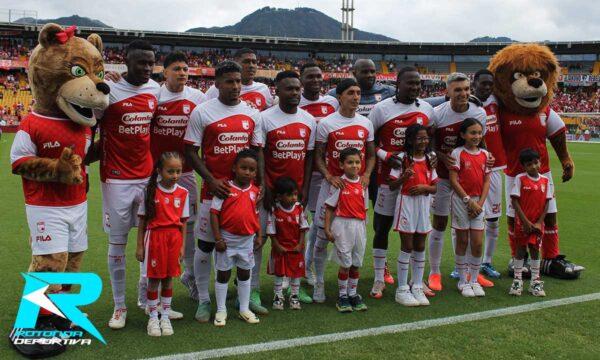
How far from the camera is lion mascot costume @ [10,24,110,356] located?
392 centimetres

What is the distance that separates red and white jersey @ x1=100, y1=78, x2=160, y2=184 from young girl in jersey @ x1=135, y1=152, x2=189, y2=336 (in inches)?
Result: 10.3

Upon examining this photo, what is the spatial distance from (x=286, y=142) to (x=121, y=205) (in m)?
1.60

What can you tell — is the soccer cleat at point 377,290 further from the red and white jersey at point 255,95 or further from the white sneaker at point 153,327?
the red and white jersey at point 255,95

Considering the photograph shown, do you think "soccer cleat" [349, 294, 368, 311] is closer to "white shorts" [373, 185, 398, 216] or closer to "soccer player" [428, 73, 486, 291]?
"white shorts" [373, 185, 398, 216]

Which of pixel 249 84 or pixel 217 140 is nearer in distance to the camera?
pixel 217 140

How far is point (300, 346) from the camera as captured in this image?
393cm

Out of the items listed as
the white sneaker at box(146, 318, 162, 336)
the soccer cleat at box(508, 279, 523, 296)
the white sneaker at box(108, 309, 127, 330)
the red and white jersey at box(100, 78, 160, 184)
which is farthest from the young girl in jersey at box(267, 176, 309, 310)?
the soccer cleat at box(508, 279, 523, 296)

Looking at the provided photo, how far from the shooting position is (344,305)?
4.80 m

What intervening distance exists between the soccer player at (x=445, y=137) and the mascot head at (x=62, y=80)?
3382 mm

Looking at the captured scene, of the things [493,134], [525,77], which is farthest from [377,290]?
[525,77]

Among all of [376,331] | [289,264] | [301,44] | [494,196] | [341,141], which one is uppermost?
[301,44]

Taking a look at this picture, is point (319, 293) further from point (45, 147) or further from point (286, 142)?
point (45, 147)

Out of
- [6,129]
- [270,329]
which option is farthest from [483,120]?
[6,129]

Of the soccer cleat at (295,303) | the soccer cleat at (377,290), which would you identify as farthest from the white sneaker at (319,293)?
the soccer cleat at (377,290)
